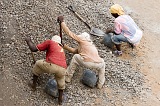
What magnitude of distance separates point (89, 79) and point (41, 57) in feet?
3.54

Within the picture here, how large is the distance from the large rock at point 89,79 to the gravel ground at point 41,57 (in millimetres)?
105

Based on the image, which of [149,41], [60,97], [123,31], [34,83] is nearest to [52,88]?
[60,97]

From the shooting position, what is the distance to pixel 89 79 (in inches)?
289

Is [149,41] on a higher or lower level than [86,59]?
lower

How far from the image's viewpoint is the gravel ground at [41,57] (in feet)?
23.2

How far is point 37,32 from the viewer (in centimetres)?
809

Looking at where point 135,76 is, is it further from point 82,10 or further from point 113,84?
point 82,10

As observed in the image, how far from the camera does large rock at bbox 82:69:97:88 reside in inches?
290

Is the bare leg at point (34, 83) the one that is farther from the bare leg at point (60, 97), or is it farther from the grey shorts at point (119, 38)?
the grey shorts at point (119, 38)

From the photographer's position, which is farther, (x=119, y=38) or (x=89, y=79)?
(x=119, y=38)

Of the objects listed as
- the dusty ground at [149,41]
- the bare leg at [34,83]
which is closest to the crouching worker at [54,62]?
the bare leg at [34,83]

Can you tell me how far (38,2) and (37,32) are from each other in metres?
1.07

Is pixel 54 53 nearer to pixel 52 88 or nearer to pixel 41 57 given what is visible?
pixel 52 88

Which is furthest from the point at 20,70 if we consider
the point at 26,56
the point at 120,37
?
the point at 120,37
